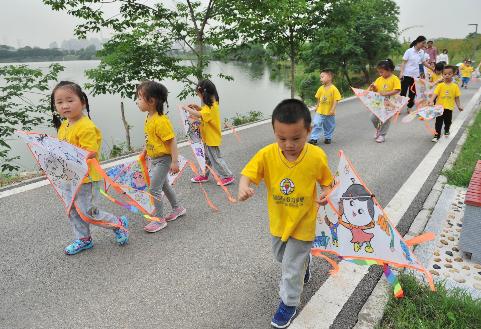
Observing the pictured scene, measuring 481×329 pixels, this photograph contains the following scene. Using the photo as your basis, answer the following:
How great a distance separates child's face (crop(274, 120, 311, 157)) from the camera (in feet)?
7.00

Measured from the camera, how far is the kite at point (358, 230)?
2.55 m

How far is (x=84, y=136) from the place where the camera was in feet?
10.3

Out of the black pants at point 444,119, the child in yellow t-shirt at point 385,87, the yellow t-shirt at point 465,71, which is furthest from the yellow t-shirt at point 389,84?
the yellow t-shirt at point 465,71

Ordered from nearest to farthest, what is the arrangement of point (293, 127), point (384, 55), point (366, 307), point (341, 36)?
point (293, 127) → point (366, 307) → point (341, 36) → point (384, 55)

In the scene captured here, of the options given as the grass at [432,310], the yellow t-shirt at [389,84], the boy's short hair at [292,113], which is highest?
the boy's short hair at [292,113]

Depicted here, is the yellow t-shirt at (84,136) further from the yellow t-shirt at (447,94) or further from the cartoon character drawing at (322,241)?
the yellow t-shirt at (447,94)

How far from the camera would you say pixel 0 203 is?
4.55 meters

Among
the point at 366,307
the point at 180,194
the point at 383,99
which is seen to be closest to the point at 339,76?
the point at 383,99

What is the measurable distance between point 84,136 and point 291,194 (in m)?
1.94

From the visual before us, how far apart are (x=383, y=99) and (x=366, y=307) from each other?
19.0ft

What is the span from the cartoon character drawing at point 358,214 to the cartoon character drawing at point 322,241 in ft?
0.57

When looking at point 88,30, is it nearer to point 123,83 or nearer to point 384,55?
point 123,83

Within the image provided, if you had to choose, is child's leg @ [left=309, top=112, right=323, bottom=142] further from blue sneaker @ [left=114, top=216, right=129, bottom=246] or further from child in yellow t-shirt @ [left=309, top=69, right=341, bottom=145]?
blue sneaker @ [left=114, top=216, right=129, bottom=246]

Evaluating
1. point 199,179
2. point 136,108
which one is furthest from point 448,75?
point 136,108
